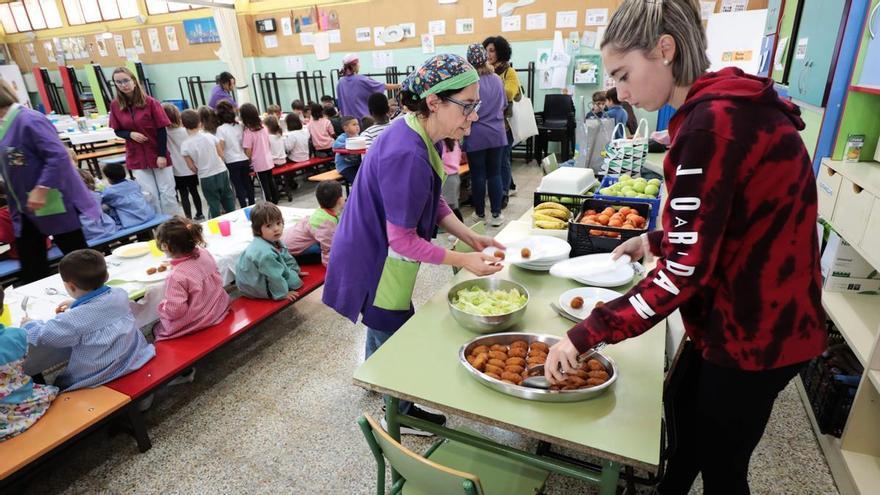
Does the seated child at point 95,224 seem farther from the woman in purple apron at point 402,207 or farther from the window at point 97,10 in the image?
the window at point 97,10

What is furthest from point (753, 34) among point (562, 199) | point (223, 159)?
point (223, 159)

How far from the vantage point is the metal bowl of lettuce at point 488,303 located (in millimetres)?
1480

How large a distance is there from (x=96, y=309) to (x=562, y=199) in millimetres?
2258

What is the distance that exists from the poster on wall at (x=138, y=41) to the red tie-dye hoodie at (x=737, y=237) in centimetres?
1210

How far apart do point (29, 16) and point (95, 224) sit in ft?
38.2

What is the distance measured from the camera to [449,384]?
4.19 feet

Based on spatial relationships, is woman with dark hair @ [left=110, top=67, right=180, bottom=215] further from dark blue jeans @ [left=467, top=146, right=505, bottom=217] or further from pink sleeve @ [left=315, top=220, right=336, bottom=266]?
dark blue jeans @ [left=467, top=146, right=505, bottom=217]

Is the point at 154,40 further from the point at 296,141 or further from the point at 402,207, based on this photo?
the point at 402,207

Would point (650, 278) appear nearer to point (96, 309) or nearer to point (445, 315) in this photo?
point (445, 315)

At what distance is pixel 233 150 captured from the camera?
5.07 meters

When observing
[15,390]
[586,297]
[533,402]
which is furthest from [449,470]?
[15,390]

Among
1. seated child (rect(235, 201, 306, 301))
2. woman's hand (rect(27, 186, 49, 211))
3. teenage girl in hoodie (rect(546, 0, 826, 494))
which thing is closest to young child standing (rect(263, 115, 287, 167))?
woman's hand (rect(27, 186, 49, 211))

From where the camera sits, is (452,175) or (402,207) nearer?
(402,207)

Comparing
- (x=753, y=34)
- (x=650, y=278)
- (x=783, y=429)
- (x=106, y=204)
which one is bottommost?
(x=783, y=429)
